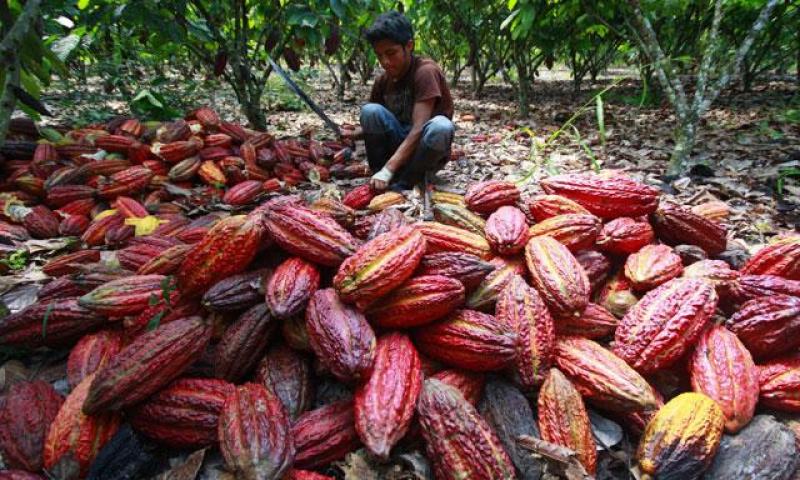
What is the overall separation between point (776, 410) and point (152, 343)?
194 cm

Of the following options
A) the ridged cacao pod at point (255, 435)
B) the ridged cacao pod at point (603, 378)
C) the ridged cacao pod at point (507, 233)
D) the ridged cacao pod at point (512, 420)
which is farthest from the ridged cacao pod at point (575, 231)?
the ridged cacao pod at point (255, 435)

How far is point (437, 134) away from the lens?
10.3 ft

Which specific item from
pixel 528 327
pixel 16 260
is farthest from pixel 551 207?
pixel 16 260

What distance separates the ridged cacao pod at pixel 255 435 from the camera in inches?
41.6

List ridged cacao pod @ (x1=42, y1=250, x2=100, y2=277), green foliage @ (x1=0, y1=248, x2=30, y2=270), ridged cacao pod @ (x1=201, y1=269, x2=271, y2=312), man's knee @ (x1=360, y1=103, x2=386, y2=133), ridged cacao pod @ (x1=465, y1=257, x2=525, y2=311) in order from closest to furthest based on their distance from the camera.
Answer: ridged cacao pod @ (x1=201, y1=269, x2=271, y2=312)
ridged cacao pod @ (x1=465, y1=257, x2=525, y2=311)
ridged cacao pod @ (x1=42, y1=250, x2=100, y2=277)
green foliage @ (x1=0, y1=248, x2=30, y2=270)
man's knee @ (x1=360, y1=103, x2=386, y2=133)

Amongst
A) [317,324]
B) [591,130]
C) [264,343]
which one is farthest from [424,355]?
[591,130]

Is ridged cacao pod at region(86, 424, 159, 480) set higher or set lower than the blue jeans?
lower

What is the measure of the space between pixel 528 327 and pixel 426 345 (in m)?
0.34

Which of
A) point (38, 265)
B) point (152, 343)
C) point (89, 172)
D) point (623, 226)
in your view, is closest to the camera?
point (152, 343)

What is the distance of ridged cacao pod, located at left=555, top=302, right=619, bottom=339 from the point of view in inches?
60.2

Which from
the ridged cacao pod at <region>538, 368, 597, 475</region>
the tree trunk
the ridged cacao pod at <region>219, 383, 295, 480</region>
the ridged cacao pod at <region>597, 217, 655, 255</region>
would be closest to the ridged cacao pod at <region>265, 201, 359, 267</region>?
the ridged cacao pod at <region>219, 383, 295, 480</region>

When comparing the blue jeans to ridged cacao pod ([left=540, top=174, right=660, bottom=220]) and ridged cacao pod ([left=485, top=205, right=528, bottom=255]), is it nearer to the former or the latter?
ridged cacao pod ([left=540, top=174, right=660, bottom=220])

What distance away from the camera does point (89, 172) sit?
10.1ft

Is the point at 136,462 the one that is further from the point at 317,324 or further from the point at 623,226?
the point at 623,226
